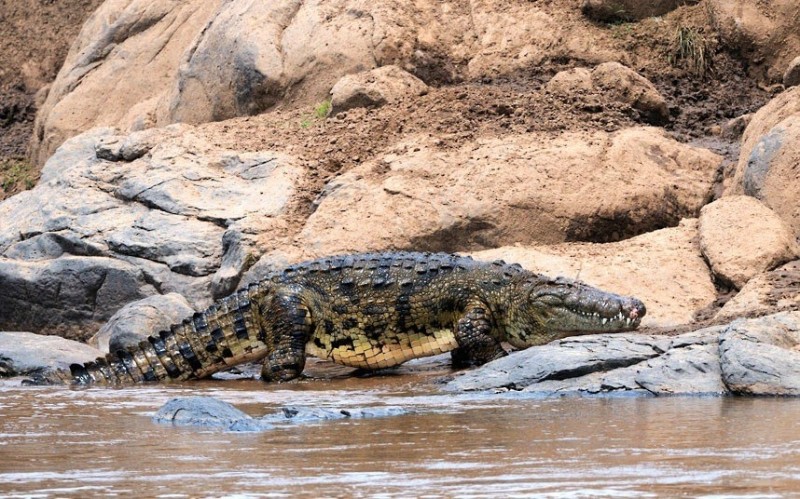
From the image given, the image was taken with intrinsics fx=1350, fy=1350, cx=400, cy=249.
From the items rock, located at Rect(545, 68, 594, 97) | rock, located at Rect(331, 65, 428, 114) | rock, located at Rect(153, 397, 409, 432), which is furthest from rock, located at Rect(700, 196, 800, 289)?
rock, located at Rect(153, 397, 409, 432)

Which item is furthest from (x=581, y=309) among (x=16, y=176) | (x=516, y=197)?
(x=16, y=176)

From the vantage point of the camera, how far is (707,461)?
5230mm

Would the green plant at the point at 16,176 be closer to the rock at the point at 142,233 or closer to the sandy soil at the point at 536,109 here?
the rock at the point at 142,233

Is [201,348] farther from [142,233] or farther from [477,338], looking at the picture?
[142,233]

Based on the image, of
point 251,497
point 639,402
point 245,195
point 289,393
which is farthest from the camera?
point 245,195

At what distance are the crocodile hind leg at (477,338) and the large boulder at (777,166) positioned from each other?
2.74 meters

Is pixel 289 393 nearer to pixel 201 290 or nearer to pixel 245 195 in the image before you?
pixel 201 290

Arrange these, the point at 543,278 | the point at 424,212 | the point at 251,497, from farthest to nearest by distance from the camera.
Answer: the point at 424,212 < the point at 543,278 < the point at 251,497

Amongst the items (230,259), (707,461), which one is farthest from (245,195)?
(707,461)

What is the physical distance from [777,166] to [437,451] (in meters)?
6.10

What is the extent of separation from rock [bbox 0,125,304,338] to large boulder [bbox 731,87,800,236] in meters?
4.12

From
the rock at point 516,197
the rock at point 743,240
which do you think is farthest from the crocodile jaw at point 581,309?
the rock at point 516,197

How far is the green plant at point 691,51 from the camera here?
14.9 m

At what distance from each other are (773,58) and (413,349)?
→ 6.89m
